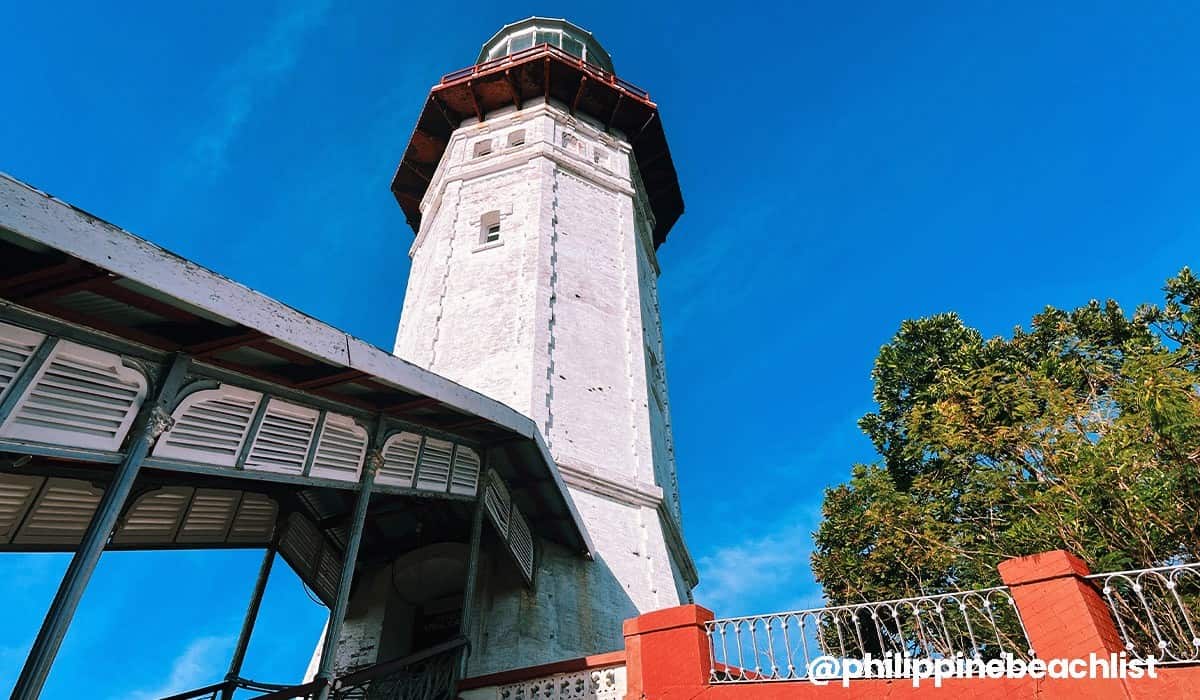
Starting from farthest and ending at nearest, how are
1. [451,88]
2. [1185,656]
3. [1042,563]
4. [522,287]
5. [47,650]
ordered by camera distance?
[451,88] < [522,287] < [1042,563] < [1185,656] < [47,650]

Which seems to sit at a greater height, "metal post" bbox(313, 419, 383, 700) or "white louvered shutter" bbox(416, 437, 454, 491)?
"white louvered shutter" bbox(416, 437, 454, 491)

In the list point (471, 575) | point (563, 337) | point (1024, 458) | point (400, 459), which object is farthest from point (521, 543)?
point (1024, 458)

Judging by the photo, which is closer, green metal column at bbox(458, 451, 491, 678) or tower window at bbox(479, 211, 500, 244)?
green metal column at bbox(458, 451, 491, 678)

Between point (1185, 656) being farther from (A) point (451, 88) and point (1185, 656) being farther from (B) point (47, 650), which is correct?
(A) point (451, 88)

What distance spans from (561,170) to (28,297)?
16.0 metres

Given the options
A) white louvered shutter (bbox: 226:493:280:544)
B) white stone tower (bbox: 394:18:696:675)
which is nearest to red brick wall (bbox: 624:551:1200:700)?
white stone tower (bbox: 394:18:696:675)

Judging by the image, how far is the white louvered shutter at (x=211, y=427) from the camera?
17.7 feet

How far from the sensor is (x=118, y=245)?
4.45 m

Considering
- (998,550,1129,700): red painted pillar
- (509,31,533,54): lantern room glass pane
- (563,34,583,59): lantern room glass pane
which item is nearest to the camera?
(998,550,1129,700): red painted pillar

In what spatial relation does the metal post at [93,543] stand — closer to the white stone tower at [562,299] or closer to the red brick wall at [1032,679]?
the red brick wall at [1032,679]

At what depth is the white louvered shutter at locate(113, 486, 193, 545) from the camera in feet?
27.7

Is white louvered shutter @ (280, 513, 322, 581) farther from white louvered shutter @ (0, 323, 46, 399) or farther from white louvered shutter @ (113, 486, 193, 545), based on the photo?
white louvered shutter @ (0, 323, 46, 399)

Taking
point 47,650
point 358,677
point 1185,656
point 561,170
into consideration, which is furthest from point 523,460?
point 561,170

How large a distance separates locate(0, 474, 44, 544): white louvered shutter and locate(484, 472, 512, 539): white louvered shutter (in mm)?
4765
